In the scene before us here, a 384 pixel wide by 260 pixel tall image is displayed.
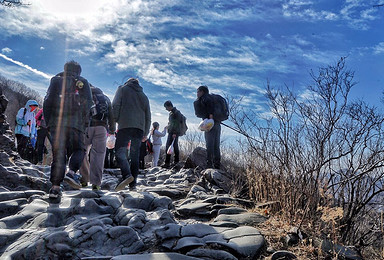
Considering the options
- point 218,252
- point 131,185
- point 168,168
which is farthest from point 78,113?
point 168,168

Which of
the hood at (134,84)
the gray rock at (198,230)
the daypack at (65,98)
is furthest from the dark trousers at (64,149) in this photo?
the gray rock at (198,230)

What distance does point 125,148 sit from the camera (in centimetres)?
516

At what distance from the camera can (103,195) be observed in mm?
4383

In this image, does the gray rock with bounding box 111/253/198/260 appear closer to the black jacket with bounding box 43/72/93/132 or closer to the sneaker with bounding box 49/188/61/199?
the sneaker with bounding box 49/188/61/199

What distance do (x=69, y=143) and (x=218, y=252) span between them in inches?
109

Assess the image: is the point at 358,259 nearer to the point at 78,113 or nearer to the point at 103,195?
the point at 103,195

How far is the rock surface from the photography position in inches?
106

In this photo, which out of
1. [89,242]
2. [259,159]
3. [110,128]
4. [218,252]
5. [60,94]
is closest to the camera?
[218,252]

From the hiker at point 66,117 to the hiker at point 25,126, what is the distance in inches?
207

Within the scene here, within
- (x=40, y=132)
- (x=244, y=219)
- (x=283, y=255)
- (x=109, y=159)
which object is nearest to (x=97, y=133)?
(x=244, y=219)

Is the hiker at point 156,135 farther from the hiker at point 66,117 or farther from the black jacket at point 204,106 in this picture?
the hiker at point 66,117

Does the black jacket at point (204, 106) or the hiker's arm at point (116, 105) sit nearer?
the hiker's arm at point (116, 105)

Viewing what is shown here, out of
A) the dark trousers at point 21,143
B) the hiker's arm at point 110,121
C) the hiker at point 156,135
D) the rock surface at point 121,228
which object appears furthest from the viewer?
the hiker at point 156,135

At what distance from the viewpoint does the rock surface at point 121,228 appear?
2697mm
